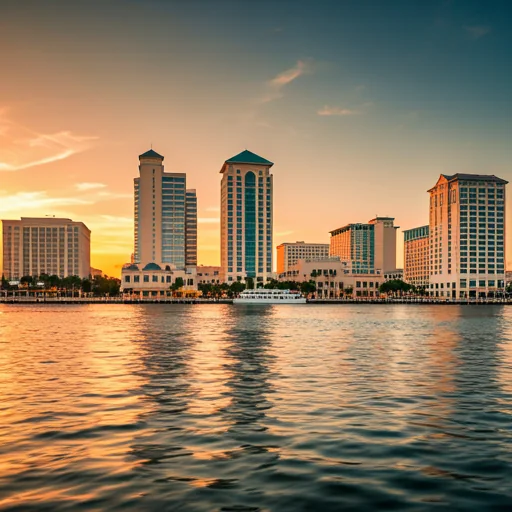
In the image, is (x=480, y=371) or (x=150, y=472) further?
(x=480, y=371)

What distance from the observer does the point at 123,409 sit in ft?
83.8

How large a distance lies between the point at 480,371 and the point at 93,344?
3727cm

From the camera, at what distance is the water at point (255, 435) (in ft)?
48.1

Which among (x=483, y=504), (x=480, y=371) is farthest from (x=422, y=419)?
(x=480, y=371)

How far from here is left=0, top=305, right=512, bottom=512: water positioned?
577 inches

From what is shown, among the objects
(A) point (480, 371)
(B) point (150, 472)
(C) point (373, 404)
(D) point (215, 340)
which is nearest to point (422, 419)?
(C) point (373, 404)

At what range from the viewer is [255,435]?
2098 centimetres

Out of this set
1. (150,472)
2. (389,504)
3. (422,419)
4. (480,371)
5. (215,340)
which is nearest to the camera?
(389,504)

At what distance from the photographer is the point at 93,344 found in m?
58.9

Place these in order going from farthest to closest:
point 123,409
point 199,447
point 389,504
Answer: point 123,409 < point 199,447 < point 389,504

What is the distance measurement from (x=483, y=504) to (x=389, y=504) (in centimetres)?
229

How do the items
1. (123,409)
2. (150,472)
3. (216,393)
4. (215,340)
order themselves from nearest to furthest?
(150,472), (123,409), (216,393), (215,340)

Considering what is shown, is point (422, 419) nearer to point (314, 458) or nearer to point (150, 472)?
point (314, 458)

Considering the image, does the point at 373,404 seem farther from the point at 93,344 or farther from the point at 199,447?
the point at 93,344
